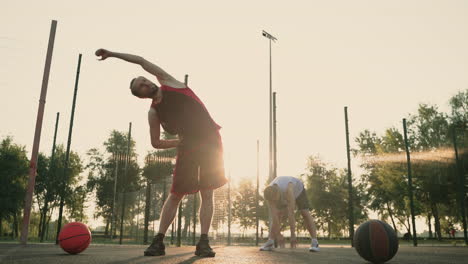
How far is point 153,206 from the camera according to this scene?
1493 cm

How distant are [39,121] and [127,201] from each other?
8.82 metres

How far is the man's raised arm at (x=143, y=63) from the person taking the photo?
146 inches

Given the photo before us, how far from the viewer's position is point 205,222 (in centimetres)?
404

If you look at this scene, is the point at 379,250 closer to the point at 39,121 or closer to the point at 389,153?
the point at 39,121

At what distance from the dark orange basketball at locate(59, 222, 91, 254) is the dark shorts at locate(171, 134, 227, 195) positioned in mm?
1543

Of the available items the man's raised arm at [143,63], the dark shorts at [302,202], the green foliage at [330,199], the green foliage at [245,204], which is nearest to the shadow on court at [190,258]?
the dark shorts at [302,202]

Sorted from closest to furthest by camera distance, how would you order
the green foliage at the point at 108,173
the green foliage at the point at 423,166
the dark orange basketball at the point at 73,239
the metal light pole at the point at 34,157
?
the dark orange basketball at the point at 73,239 → the metal light pole at the point at 34,157 → the green foliage at the point at 423,166 → the green foliage at the point at 108,173

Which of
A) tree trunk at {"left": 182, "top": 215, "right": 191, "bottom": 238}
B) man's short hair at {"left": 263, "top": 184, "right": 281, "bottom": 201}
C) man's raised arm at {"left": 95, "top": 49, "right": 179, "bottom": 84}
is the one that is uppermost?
man's raised arm at {"left": 95, "top": 49, "right": 179, "bottom": 84}

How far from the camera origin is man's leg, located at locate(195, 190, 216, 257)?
3.89 meters

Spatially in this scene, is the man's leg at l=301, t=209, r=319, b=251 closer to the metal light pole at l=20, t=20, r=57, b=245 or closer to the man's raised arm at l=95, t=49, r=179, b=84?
the man's raised arm at l=95, t=49, r=179, b=84

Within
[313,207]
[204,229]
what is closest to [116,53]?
[204,229]

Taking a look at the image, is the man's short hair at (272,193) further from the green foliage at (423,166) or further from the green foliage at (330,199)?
the green foliage at (330,199)

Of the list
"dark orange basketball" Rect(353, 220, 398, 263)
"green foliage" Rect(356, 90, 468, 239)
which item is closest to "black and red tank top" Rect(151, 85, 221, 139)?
"dark orange basketball" Rect(353, 220, 398, 263)

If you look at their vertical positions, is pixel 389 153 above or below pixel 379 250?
above
